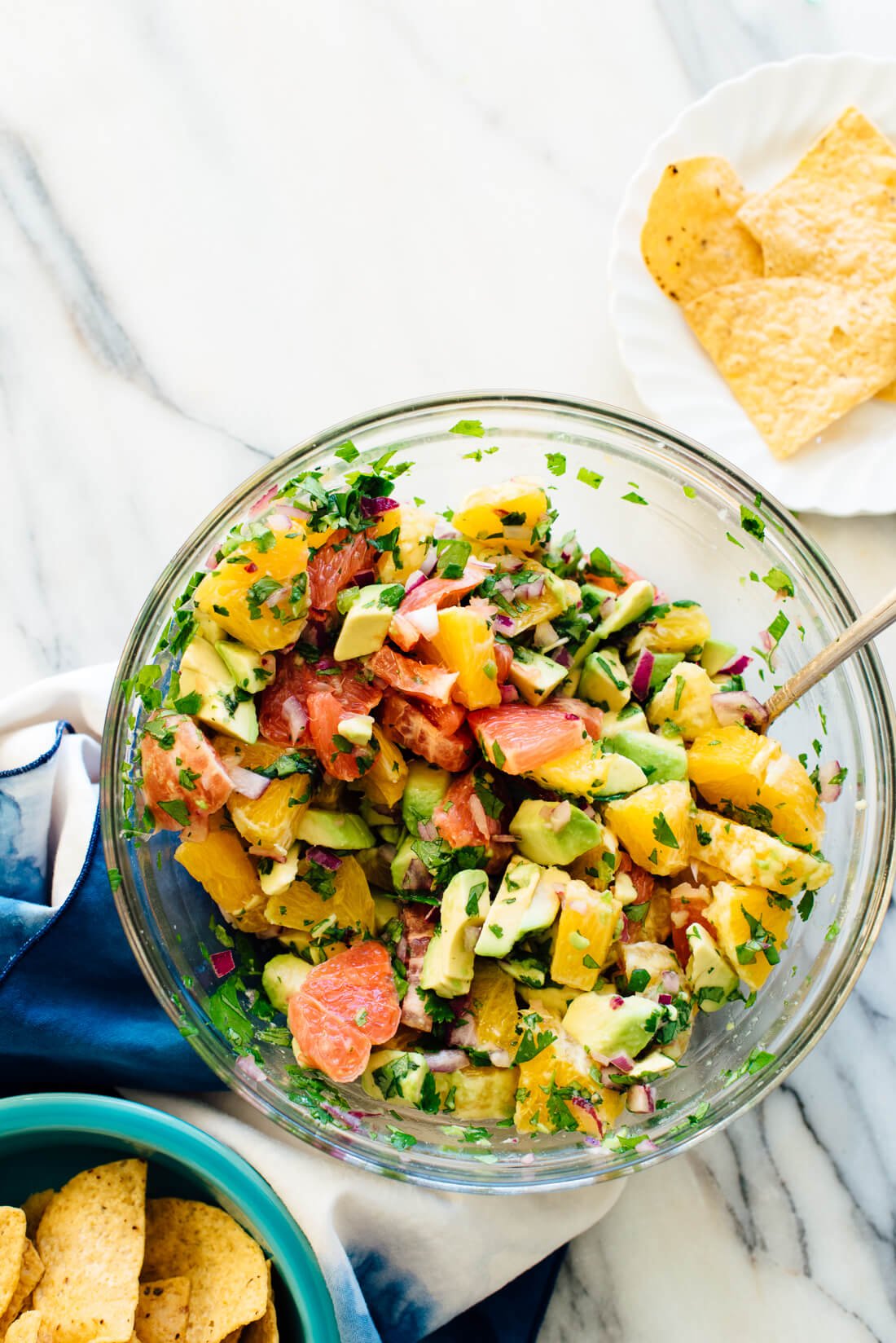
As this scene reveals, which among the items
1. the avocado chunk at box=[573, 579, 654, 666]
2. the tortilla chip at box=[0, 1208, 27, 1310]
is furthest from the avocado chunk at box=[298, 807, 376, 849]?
the tortilla chip at box=[0, 1208, 27, 1310]

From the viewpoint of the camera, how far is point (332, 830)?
5.36 feet

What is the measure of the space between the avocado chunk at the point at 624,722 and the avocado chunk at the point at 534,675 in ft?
0.35

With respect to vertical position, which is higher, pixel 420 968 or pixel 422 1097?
pixel 420 968

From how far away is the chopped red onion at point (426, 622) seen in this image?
156cm

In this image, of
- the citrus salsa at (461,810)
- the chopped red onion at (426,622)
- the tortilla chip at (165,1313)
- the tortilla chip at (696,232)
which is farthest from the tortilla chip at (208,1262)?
the tortilla chip at (696,232)

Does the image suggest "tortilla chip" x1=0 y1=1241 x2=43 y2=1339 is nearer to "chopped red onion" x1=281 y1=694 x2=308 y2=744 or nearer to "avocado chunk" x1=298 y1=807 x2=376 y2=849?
A: "avocado chunk" x1=298 y1=807 x2=376 y2=849

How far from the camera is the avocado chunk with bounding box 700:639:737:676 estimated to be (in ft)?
6.12

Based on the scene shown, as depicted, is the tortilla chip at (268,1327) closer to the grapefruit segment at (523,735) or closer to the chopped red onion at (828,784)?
the grapefruit segment at (523,735)

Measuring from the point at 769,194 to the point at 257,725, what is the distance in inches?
58.6

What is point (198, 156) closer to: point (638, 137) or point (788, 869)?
point (638, 137)

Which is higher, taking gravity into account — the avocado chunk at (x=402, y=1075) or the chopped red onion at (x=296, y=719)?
the chopped red onion at (x=296, y=719)

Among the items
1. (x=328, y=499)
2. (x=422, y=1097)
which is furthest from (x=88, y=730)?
(x=422, y=1097)

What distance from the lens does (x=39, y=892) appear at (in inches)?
77.5

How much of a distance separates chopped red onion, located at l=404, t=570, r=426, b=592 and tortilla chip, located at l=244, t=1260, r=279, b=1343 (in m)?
1.10
